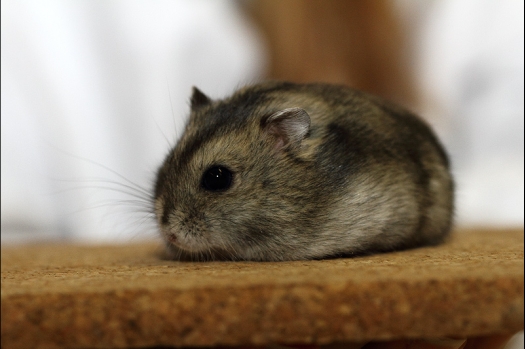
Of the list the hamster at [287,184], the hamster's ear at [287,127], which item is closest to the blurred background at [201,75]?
the hamster at [287,184]

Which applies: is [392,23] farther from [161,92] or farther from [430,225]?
[430,225]

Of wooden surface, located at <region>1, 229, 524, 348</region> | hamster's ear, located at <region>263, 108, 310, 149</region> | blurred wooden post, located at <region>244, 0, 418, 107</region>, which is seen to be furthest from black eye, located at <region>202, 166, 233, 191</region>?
blurred wooden post, located at <region>244, 0, 418, 107</region>

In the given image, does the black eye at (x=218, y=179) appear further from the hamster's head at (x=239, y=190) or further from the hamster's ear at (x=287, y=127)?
the hamster's ear at (x=287, y=127)

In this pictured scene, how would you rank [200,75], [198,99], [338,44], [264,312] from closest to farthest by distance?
[264,312] < [198,99] < [338,44] < [200,75]

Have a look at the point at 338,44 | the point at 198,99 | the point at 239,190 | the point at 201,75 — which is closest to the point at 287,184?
the point at 239,190

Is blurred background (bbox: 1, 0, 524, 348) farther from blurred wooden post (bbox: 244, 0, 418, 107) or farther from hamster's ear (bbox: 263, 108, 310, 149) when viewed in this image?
hamster's ear (bbox: 263, 108, 310, 149)

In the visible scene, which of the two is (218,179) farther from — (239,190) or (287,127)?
(287,127)

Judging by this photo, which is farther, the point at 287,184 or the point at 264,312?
the point at 287,184

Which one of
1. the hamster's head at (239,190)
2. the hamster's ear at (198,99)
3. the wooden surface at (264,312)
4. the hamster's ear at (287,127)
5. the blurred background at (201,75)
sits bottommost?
the wooden surface at (264,312)
